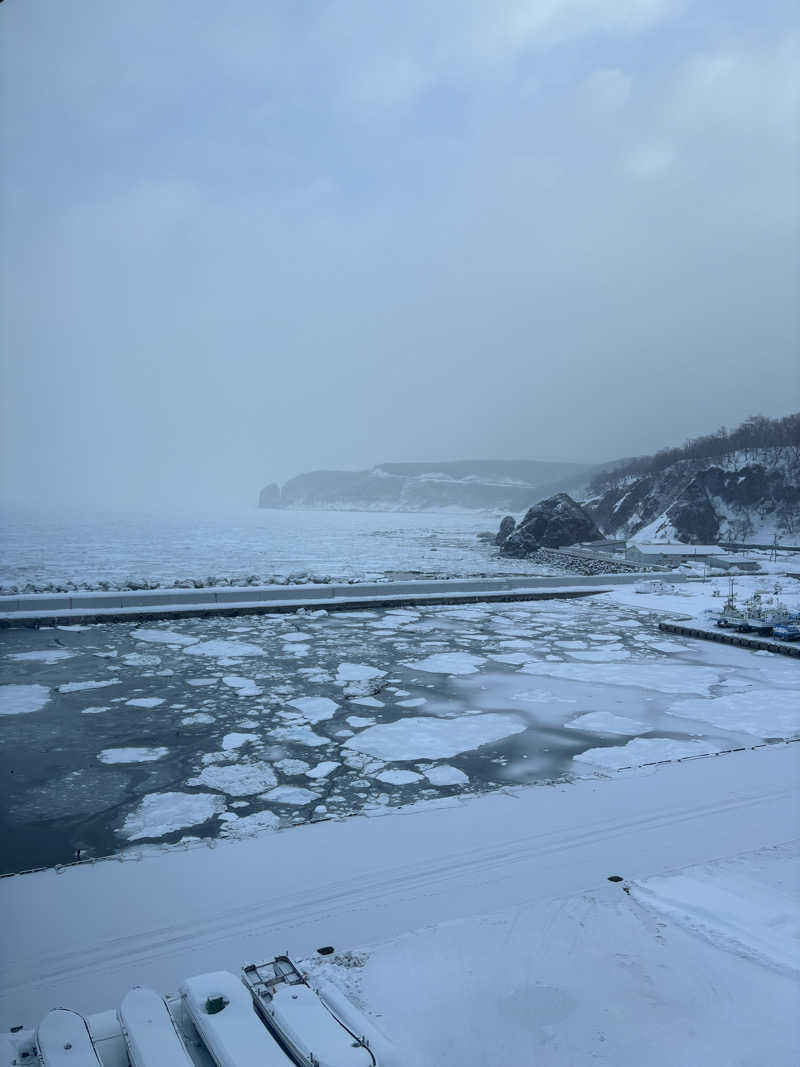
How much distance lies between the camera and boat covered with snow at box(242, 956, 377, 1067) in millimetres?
3102

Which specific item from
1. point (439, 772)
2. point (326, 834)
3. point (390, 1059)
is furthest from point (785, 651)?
point (390, 1059)

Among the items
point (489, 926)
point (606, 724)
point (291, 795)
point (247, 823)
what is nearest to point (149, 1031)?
point (489, 926)

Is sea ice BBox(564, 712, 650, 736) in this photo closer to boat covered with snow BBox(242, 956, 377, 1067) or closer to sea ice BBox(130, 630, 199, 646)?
boat covered with snow BBox(242, 956, 377, 1067)

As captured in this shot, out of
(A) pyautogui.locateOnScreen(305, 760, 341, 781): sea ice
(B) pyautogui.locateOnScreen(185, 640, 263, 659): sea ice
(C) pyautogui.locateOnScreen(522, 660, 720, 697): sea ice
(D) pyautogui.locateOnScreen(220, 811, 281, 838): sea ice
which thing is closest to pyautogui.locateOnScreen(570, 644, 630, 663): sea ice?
(C) pyautogui.locateOnScreen(522, 660, 720, 697): sea ice

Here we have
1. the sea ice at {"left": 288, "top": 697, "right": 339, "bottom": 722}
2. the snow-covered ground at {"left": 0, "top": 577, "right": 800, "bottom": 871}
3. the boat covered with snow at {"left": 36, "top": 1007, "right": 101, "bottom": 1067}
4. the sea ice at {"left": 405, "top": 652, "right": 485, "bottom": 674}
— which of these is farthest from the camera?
the sea ice at {"left": 405, "top": 652, "right": 485, "bottom": 674}

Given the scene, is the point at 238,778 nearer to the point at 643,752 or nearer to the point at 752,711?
the point at 643,752

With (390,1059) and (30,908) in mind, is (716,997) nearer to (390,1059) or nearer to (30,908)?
(390,1059)

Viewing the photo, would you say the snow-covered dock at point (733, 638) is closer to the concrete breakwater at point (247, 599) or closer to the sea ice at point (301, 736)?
the concrete breakwater at point (247, 599)

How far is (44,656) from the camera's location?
510 inches

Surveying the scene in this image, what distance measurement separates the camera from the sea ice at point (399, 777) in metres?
6.98

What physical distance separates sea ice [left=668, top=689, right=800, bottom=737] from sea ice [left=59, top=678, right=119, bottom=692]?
8.35 metres

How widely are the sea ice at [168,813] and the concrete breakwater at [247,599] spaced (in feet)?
36.8

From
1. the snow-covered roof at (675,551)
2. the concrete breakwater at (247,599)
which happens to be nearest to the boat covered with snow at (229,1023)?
the concrete breakwater at (247,599)

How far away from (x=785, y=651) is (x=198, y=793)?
11544mm
